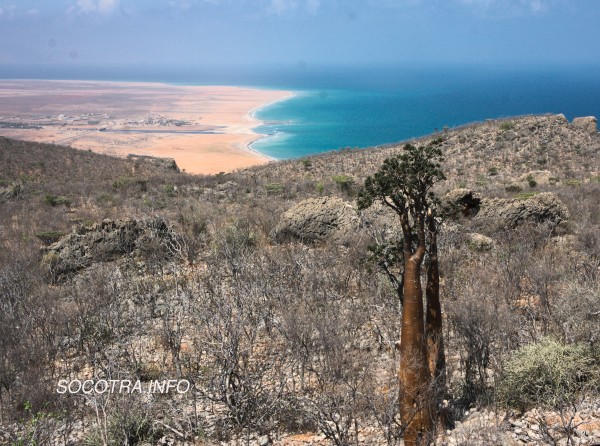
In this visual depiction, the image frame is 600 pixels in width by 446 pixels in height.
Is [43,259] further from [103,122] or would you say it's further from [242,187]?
[103,122]

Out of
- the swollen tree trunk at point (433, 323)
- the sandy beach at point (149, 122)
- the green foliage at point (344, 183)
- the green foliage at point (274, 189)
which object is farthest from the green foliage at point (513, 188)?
the sandy beach at point (149, 122)

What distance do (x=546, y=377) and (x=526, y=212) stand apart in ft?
26.8

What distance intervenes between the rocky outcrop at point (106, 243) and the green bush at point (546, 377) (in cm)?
854

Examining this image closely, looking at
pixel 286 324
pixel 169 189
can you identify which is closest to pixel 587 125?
pixel 169 189

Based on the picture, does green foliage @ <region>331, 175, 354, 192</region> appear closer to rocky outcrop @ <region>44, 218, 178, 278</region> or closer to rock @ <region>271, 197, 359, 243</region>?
rock @ <region>271, 197, 359, 243</region>

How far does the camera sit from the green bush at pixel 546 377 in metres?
5.68

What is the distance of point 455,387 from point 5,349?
645 cm

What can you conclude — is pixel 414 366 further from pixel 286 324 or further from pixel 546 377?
pixel 286 324

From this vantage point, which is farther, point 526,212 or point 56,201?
point 56,201

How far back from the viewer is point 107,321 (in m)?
8.09

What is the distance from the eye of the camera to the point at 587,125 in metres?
30.2

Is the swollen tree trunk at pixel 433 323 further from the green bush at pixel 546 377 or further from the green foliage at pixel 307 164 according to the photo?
the green foliage at pixel 307 164

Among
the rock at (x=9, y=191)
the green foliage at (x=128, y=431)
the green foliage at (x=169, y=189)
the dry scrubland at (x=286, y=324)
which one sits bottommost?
the green foliage at (x=128, y=431)

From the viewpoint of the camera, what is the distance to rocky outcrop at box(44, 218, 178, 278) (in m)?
11.9
